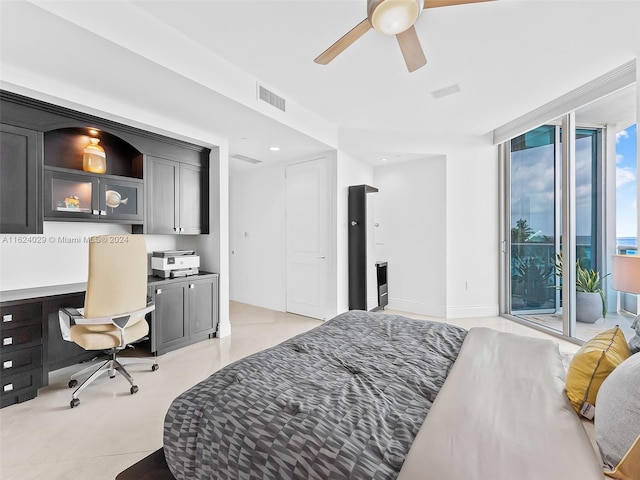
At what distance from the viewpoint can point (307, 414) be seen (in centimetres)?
112

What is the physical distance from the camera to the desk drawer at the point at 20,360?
90.4 inches

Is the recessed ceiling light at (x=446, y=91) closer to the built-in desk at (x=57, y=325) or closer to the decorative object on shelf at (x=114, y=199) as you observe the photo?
the built-in desk at (x=57, y=325)

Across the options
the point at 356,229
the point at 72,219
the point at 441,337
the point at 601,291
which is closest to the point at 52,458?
the point at 72,219

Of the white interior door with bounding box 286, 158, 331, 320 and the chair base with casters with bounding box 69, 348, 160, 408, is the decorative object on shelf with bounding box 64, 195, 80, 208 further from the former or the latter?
the white interior door with bounding box 286, 158, 331, 320

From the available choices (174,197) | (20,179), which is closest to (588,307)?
(174,197)

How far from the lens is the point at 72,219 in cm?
281

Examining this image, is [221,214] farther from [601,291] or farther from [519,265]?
[601,291]

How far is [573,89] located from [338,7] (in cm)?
268

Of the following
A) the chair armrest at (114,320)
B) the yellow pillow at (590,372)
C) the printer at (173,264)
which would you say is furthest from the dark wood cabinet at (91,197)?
the yellow pillow at (590,372)

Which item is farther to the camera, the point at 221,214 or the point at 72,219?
the point at 221,214

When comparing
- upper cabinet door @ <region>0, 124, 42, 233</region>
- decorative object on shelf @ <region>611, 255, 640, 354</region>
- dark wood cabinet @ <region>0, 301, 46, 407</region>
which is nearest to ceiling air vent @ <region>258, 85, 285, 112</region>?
upper cabinet door @ <region>0, 124, 42, 233</region>

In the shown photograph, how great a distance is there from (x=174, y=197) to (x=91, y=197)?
825 millimetres

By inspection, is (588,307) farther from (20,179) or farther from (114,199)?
(20,179)

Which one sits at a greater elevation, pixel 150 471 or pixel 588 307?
pixel 588 307
